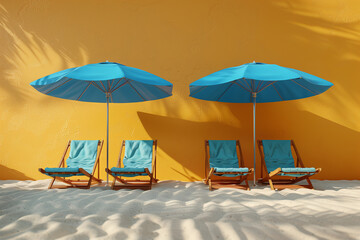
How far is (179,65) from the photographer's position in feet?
15.7

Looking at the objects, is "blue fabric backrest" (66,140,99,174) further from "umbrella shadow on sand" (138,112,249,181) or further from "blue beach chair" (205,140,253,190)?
"blue beach chair" (205,140,253,190)

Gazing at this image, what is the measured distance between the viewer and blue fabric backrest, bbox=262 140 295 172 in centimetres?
420

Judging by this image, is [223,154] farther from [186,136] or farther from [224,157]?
[186,136]

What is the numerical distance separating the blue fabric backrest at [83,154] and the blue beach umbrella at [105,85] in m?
0.30

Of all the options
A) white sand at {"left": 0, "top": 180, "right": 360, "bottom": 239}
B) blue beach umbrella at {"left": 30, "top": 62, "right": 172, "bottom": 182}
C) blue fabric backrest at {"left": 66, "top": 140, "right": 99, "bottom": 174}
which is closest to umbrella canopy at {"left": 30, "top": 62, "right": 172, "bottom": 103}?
blue beach umbrella at {"left": 30, "top": 62, "right": 172, "bottom": 182}

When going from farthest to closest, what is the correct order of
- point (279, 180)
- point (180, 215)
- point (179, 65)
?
point (179, 65) → point (279, 180) → point (180, 215)

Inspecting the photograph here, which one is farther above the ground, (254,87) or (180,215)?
(254,87)

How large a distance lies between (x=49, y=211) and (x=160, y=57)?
313 centimetres

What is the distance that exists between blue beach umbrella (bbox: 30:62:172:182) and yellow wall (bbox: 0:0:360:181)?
0.47 metres

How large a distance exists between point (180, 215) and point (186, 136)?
2.38 meters

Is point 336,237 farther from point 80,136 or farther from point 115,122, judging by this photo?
point 80,136

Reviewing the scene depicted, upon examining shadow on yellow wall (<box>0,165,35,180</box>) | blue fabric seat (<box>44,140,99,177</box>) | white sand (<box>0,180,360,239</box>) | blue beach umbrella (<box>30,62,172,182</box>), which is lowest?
white sand (<box>0,180,360,239</box>)

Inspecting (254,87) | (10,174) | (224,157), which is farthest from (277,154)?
(10,174)

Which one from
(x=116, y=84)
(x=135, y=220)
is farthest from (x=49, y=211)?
(x=116, y=84)
